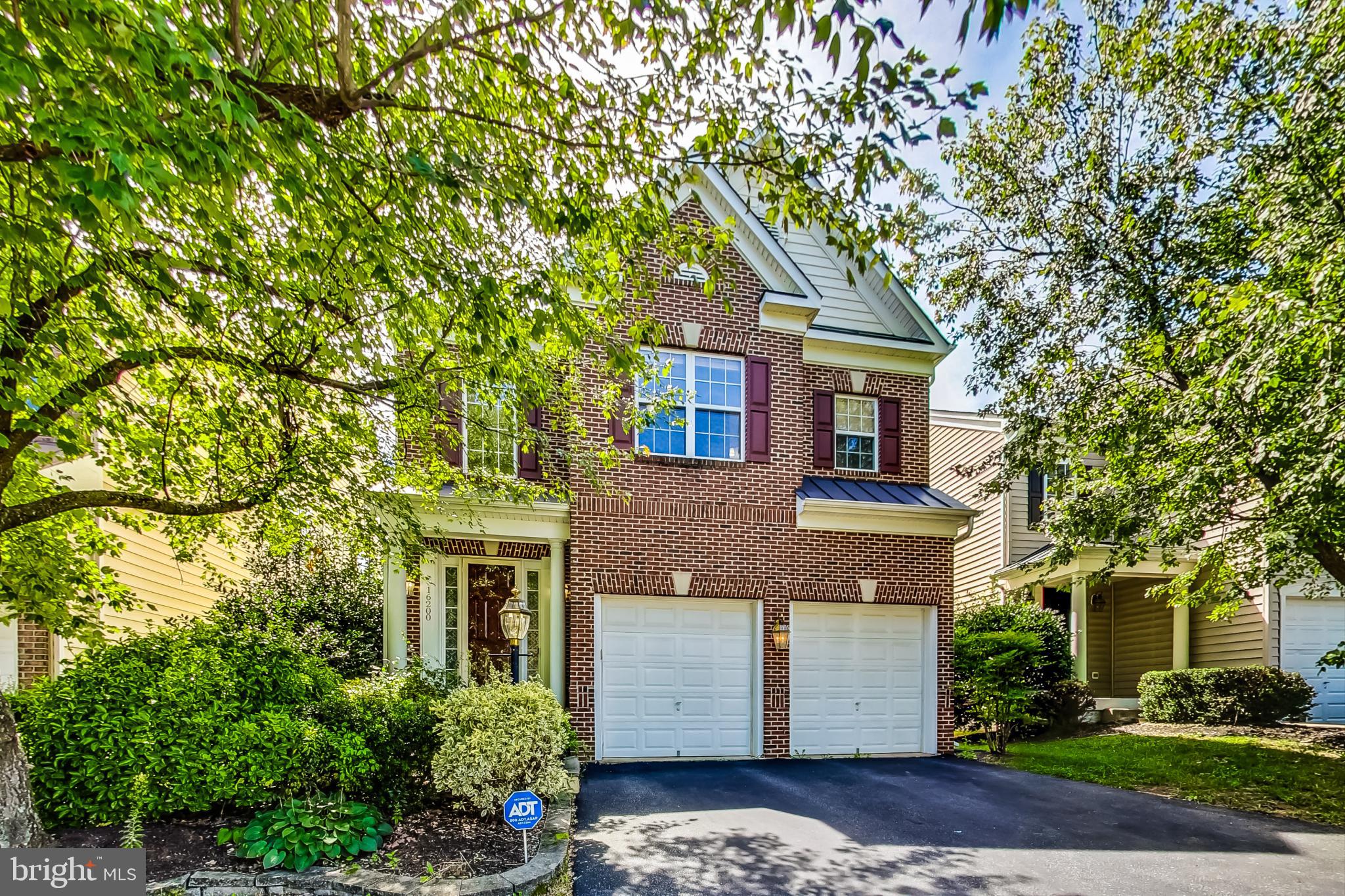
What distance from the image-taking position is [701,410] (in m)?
11.2

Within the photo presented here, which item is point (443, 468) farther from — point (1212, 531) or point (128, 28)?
point (1212, 531)

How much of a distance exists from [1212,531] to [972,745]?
9.13 metres

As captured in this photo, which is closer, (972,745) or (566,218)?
(566,218)

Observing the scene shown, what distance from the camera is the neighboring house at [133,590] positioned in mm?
9617

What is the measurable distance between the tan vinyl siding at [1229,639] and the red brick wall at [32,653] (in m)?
20.4

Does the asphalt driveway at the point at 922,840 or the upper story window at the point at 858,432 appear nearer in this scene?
the asphalt driveway at the point at 922,840

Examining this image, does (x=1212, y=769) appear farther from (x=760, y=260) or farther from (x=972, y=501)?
(x=760, y=260)

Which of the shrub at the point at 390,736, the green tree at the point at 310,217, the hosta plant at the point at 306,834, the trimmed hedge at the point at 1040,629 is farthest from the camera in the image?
the trimmed hedge at the point at 1040,629

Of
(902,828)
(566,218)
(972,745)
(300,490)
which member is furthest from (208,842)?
(972,745)

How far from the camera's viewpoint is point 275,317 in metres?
5.49

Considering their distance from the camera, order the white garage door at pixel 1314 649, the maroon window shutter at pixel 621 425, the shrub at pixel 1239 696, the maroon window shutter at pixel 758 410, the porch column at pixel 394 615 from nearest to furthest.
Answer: the porch column at pixel 394 615, the maroon window shutter at pixel 621 425, the maroon window shutter at pixel 758 410, the shrub at pixel 1239 696, the white garage door at pixel 1314 649

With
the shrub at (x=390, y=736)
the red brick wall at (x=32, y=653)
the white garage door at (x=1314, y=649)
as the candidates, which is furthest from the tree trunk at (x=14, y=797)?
the white garage door at (x=1314, y=649)

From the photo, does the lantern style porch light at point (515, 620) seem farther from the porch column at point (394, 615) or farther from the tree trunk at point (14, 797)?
the tree trunk at point (14, 797)

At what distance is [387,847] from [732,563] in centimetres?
635
